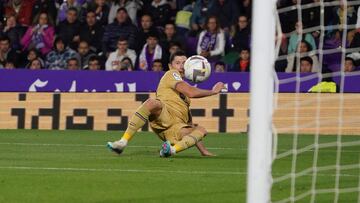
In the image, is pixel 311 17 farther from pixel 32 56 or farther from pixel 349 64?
pixel 32 56

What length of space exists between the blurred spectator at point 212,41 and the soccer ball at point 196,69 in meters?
8.00

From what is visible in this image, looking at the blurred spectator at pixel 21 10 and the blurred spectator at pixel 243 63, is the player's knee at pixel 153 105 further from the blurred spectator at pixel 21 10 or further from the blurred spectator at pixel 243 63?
the blurred spectator at pixel 21 10

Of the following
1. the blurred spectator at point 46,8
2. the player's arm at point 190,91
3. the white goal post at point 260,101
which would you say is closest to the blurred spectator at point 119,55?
the blurred spectator at point 46,8

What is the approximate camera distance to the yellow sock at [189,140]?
13055 mm

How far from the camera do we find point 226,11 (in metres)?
22.6

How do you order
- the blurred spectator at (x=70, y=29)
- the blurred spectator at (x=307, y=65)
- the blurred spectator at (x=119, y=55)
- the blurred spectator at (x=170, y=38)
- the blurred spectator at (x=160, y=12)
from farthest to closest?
the blurred spectator at (x=160, y=12), the blurred spectator at (x=70, y=29), the blurred spectator at (x=170, y=38), the blurred spectator at (x=119, y=55), the blurred spectator at (x=307, y=65)

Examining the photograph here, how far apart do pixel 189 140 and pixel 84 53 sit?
9545mm

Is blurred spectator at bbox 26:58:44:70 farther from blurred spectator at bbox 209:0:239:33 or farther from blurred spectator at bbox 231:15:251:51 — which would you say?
blurred spectator at bbox 231:15:251:51

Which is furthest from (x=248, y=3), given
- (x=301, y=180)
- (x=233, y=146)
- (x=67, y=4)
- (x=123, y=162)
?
(x=301, y=180)

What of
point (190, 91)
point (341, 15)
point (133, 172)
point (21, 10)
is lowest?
point (133, 172)

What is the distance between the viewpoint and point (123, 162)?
12.5m

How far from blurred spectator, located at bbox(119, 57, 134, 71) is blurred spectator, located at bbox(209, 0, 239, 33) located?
2214 mm

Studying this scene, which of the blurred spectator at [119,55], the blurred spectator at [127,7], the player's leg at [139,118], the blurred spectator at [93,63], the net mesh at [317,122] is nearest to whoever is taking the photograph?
the net mesh at [317,122]

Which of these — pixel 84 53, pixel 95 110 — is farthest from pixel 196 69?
pixel 84 53
